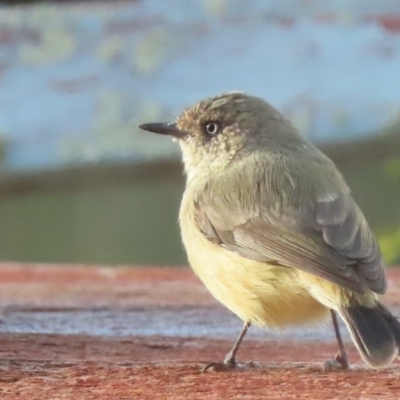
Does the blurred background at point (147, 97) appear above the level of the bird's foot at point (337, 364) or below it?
above

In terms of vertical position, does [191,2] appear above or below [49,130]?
above

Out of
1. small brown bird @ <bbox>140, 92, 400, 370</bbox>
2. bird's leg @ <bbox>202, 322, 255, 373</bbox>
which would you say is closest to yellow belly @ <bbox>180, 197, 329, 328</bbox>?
small brown bird @ <bbox>140, 92, 400, 370</bbox>

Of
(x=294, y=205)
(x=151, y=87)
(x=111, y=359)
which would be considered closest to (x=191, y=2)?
(x=151, y=87)

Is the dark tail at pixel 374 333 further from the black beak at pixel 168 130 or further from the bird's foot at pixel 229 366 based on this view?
the black beak at pixel 168 130

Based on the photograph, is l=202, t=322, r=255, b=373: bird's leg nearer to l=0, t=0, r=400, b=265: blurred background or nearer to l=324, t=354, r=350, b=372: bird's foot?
l=324, t=354, r=350, b=372: bird's foot

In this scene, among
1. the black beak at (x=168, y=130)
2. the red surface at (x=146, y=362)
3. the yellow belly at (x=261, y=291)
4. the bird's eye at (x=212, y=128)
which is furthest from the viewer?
the black beak at (x=168, y=130)

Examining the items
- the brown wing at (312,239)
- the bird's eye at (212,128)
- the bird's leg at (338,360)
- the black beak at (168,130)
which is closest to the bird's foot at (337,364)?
the bird's leg at (338,360)

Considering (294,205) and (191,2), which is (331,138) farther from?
(294,205)

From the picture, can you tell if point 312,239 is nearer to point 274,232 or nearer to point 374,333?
point 274,232
